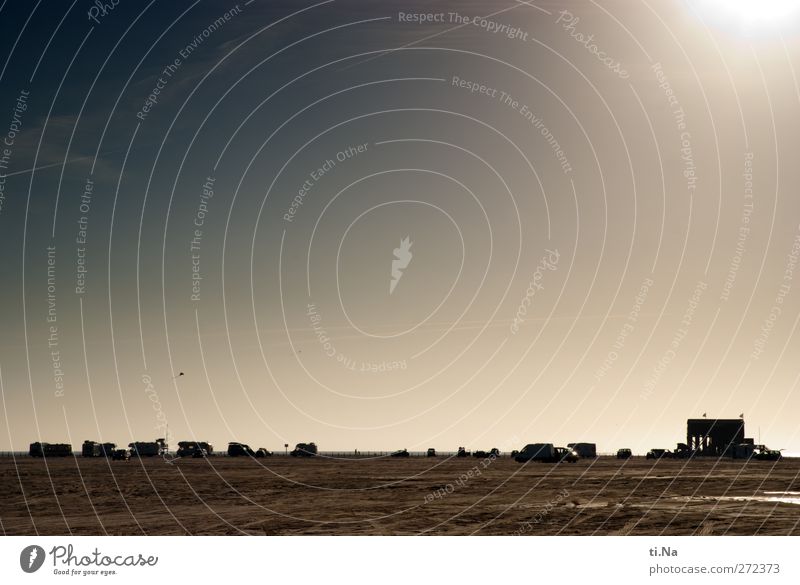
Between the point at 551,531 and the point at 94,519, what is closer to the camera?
the point at 551,531

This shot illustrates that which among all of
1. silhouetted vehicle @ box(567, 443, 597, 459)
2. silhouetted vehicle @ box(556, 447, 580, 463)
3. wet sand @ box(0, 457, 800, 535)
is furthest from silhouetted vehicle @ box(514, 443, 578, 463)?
wet sand @ box(0, 457, 800, 535)

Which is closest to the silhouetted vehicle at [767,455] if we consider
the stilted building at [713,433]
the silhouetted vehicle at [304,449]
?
the stilted building at [713,433]

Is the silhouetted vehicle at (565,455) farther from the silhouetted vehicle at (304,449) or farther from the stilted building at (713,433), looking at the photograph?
the silhouetted vehicle at (304,449)

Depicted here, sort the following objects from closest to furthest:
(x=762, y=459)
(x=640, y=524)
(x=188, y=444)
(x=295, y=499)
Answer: (x=640, y=524), (x=295, y=499), (x=762, y=459), (x=188, y=444)

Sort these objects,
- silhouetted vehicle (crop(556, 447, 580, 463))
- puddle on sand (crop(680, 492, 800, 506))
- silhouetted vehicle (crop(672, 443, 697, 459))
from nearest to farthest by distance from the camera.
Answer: puddle on sand (crop(680, 492, 800, 506)) → silhouetted vehicle (crop(556, 447, 580, 463)) → silhouetted vehicle (crop(672, 443, 697, 459))

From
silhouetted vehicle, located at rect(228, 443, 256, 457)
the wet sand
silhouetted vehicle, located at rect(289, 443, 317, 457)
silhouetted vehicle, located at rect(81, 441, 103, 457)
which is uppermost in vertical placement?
silhouetted vehicle, located at rect(289, 443, 317, 457)

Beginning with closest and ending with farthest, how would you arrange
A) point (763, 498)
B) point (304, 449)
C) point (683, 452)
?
point (763, 498)
point (683, 452)
point (304, 449)

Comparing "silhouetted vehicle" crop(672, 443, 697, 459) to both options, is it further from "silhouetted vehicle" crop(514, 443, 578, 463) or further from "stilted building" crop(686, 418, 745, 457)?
"silhouetted vehicle" crop(514, 443, 578, 463)

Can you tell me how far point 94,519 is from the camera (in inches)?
1496

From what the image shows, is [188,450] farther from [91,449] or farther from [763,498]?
[763,498]

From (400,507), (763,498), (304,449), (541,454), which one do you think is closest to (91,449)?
(304,449)
